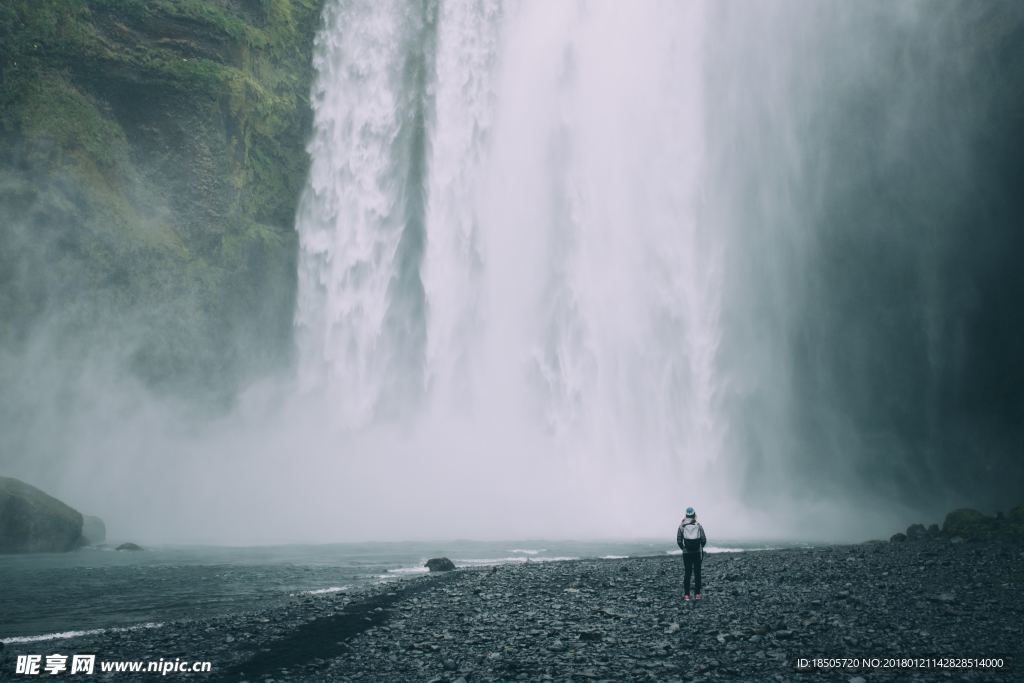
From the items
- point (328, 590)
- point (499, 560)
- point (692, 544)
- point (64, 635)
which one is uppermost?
point (692, 544)

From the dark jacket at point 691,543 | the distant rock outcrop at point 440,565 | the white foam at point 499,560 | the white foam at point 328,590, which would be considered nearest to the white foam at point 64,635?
the white foam at point 328,590

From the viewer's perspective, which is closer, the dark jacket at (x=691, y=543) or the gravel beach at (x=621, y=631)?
the gravel beach at (x=621, y=631)

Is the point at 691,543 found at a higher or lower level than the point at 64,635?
higher

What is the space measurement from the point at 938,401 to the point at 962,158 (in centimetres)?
1289

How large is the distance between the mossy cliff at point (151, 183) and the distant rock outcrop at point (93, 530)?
9787 millimetres

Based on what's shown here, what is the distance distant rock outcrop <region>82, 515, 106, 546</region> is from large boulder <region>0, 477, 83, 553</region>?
3.55 metres

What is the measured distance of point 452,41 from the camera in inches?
1866

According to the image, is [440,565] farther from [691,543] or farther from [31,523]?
[31,523]

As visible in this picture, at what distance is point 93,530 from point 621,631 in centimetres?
2787

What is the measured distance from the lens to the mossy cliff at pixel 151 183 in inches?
1374

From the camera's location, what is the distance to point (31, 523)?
976 inches

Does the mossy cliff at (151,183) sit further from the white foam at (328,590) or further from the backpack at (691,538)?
the backpack at (691,538)

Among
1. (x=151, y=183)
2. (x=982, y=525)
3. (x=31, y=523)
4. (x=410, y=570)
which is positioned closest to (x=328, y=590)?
(x=410, y=570)

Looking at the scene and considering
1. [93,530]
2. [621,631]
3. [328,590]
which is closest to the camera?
[621,631]
